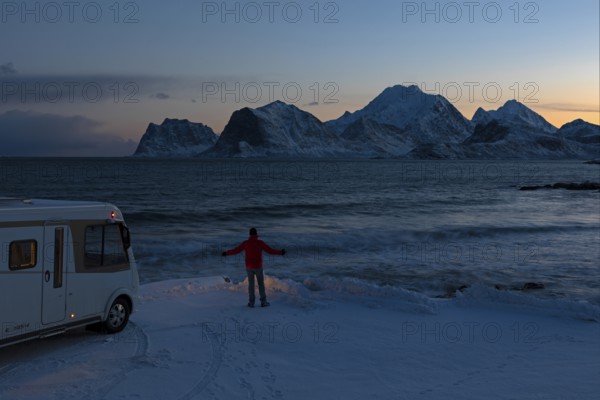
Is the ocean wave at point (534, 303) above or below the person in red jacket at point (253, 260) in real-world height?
below

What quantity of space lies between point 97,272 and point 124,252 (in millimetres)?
906

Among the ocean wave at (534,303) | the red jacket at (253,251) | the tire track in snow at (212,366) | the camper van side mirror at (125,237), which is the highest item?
the camper van side mirror at (125,237)

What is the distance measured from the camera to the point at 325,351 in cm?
1059

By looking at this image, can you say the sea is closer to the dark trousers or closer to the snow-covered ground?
the snow-covered ground

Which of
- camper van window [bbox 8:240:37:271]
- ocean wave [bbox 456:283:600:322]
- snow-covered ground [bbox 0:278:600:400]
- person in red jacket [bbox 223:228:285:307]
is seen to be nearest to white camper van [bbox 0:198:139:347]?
camper van window [bbox 8:240:37:271]

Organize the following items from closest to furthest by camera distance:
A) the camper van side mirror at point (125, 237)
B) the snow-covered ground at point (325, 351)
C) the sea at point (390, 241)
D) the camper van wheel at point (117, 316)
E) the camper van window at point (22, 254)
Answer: the snow-covered ground at point (325, 351) → the camper van window at point (22, 254) → the camper van wheel at point (117, 316) → the camper van side mirror at point (125, 237) → the sea at point (390, 241)

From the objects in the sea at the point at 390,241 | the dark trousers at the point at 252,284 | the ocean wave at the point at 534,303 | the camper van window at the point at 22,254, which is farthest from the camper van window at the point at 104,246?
the ocean wave at the point at 534,303

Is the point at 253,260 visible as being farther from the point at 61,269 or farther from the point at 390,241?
the point at 390,241

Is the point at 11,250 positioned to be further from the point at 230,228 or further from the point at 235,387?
the point at 230,228

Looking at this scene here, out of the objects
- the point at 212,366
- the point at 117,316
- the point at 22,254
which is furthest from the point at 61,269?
the point at 212,366

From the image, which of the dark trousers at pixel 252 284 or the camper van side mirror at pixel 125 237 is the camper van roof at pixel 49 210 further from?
the dark trousers at pixel 252 284

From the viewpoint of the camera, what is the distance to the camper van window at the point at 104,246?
10.7m

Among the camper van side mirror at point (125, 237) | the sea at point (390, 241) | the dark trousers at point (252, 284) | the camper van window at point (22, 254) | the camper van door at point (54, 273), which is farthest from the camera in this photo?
the sea at point (390, 241)

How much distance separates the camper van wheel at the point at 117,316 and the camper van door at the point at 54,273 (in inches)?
49.3
